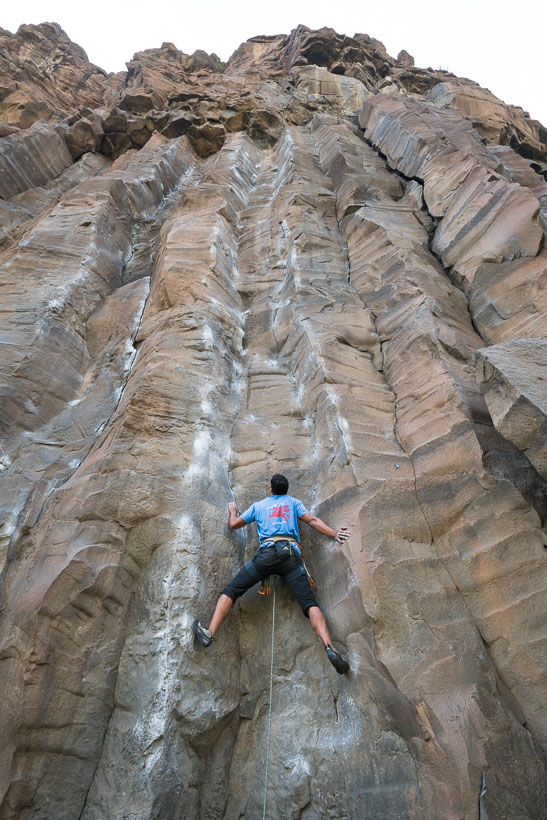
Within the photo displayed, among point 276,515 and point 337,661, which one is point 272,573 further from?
point 337,661

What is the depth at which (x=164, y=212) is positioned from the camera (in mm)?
13438

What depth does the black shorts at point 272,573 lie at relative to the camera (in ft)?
14.7

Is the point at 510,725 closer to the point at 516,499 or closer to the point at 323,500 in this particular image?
the point at 516,499

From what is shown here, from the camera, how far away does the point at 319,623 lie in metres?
4.25

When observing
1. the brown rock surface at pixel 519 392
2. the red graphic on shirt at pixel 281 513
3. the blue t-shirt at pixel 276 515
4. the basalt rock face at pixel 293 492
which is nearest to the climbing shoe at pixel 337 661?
the basalt rock face at pixel 293 492

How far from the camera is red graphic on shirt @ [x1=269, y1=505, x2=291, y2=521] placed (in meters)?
4.84

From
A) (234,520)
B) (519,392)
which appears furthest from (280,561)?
(519,392)

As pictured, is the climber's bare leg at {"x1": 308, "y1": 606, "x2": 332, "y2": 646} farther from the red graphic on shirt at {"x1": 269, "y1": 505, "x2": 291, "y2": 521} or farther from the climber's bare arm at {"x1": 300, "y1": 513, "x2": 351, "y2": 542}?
the red graphic on shirt at {"x1": 269, "y1": 505, "x2": 291, "y2": 521}

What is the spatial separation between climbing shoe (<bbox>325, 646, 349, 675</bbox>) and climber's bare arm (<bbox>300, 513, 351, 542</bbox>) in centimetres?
104

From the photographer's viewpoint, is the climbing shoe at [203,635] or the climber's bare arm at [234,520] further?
the climber's bare arm at [234,520]

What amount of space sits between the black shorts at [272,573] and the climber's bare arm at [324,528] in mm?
393

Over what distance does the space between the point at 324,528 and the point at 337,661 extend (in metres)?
1.21

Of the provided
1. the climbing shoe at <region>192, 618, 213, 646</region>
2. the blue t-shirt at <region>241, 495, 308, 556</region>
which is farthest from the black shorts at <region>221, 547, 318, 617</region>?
the climbing shoe at <region>192, 618, 213, 646</region>

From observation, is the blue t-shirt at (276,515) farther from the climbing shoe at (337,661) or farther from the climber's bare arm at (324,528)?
the climbing shoe at (337,661)
